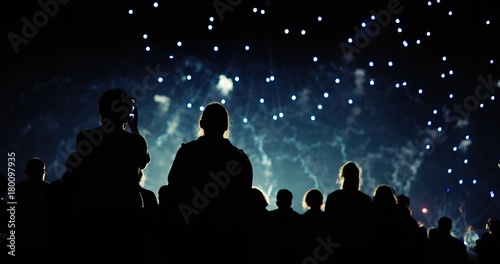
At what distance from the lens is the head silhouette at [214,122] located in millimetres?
2430

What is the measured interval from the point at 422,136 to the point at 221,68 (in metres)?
6.40

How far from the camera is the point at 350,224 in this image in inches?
143

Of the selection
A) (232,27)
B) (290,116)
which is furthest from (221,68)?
(290,116)

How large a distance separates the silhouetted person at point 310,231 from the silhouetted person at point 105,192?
2242 mm

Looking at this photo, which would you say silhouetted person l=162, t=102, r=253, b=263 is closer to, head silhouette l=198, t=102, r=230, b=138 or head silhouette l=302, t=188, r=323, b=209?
head silhouette l=198, t=102, r=230, b=138

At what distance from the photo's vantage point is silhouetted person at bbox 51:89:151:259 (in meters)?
2.02

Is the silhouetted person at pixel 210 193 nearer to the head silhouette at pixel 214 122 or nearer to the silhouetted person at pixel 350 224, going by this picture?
the head silhouette at pixel 214 122

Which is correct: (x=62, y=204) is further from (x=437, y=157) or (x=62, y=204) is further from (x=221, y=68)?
(x=437, y=157)

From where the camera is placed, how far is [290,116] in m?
13.0
